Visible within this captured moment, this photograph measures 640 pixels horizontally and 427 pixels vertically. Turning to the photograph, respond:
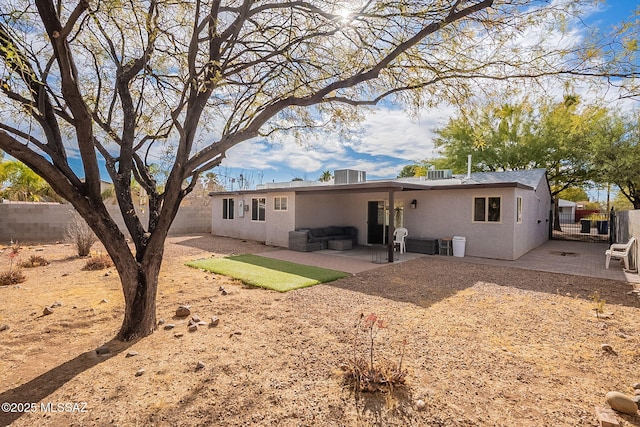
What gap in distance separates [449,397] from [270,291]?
4137 millimetres

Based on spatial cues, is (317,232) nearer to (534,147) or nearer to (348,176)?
(348,176)

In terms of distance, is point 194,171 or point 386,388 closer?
point 386,388

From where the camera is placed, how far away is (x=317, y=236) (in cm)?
1270

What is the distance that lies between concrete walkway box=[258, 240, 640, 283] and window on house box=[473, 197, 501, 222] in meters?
1.37

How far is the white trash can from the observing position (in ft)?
34.7

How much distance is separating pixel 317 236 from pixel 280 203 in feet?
7.21

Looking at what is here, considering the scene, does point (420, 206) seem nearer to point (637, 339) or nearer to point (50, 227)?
point (637, 339)

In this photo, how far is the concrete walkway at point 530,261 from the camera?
27.2ft

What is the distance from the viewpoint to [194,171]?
420 cm

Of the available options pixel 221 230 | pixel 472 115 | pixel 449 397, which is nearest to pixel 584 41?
pixel 472 115

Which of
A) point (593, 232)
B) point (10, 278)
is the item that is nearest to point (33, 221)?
point (10, 278)

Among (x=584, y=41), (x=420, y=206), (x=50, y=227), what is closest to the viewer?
(x=584, y=41)

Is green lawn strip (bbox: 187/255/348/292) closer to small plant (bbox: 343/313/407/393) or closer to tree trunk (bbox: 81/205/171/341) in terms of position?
tree trunk (bbox: 81/205/171/341)

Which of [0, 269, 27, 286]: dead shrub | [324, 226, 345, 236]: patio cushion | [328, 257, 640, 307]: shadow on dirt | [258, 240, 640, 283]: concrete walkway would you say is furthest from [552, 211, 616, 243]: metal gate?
[0, 269, 27, 286]: dead shrub
